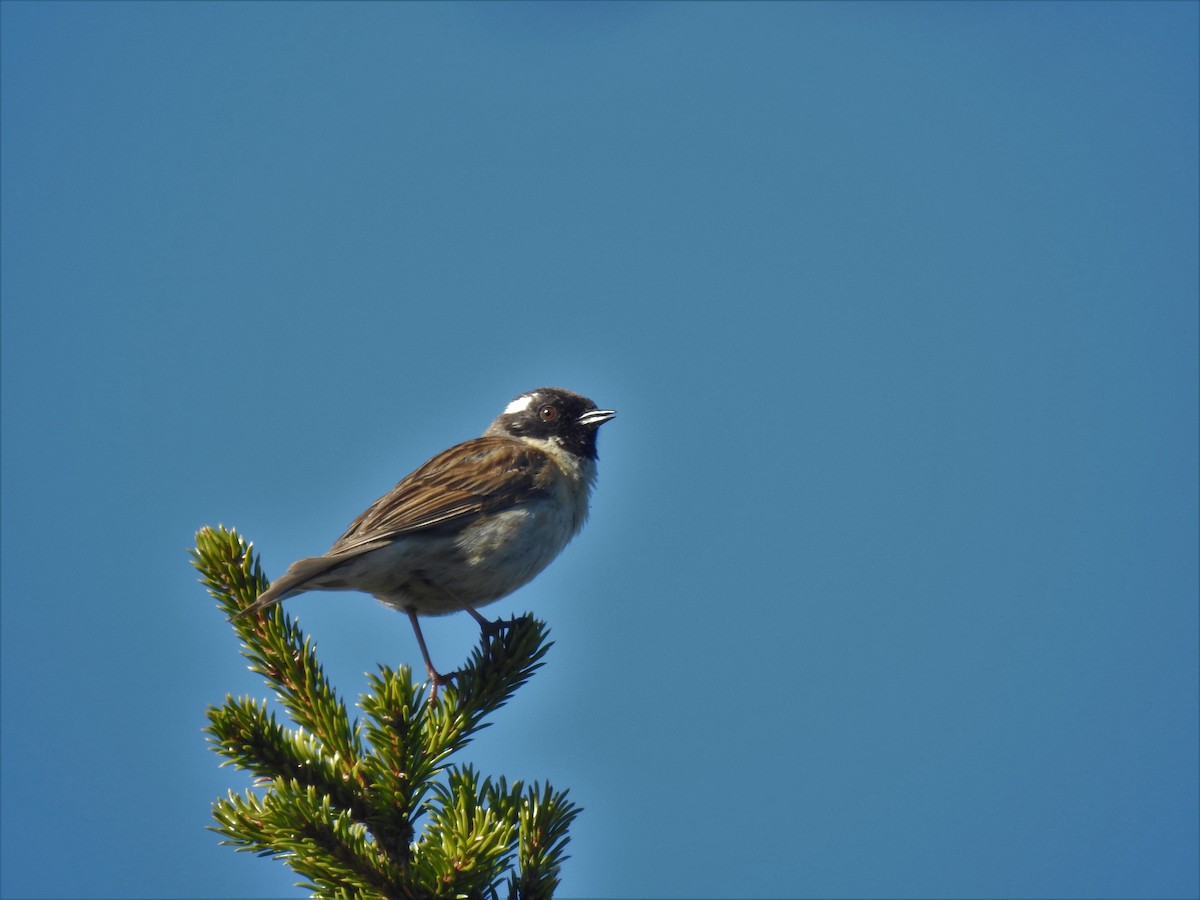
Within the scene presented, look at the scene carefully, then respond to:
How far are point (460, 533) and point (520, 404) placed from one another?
2843mm

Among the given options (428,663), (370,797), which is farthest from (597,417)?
(370,797)

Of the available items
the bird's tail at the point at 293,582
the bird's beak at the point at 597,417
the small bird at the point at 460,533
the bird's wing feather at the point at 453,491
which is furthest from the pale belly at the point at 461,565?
the bird's beak at the point at 597,417

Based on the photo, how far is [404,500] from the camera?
7266 mm

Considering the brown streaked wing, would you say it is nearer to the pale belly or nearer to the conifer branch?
the pale belly

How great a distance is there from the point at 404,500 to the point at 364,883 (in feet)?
11.3

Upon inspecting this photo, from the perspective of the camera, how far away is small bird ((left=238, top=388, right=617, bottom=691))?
6.80m

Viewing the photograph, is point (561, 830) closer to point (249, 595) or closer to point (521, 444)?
point (249, 595)

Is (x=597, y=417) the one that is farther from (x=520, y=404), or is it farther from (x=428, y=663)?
(x=428, y=663)

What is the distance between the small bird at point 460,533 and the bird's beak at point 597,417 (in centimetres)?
73

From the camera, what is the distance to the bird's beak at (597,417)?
9.24m

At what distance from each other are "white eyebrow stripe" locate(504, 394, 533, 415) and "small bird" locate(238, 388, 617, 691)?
1233 mm

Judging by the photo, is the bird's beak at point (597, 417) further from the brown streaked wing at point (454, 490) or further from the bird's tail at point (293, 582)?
the bird's tail at point (293, 582)

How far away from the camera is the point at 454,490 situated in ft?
24.7

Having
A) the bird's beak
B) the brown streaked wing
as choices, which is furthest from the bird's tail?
the bird's beak
